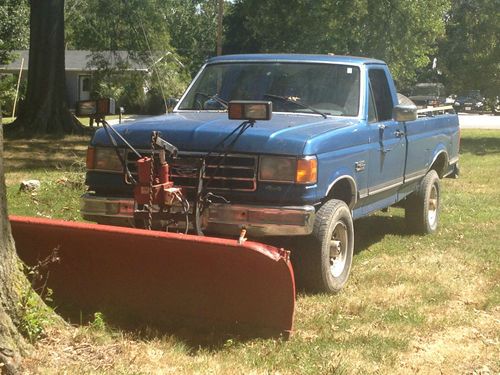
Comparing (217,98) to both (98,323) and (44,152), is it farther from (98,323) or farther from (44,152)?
(44,152)

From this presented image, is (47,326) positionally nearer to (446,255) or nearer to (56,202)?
(446,255)

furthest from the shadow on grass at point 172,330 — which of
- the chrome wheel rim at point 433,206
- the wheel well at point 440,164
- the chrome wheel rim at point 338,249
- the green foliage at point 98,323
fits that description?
the wheel well at point 440,164

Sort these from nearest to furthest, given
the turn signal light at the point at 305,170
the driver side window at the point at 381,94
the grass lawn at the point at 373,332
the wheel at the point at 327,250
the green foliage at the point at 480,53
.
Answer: the grass lawn at the point at 373,332
the turn signal light at the point at 305,170
the wheel at the point at 327,250
the driver side window at the point at 381,94
the green foliage at the point at 480,53

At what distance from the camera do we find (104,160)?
243 inches

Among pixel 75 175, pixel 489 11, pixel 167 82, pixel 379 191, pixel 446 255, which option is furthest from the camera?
pixel 167 82

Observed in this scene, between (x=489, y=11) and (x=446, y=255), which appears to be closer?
(x=446, y=255)

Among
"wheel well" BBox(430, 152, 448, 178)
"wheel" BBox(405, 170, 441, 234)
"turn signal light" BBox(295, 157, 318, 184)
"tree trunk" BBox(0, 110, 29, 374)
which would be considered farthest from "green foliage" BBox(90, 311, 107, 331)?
"wheel well" BBox(430, 152, 448, 178)

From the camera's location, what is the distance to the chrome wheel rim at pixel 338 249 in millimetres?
6348

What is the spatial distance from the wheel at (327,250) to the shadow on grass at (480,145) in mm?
16587

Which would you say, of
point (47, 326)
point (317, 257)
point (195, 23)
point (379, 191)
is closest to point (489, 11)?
point (379, 191)

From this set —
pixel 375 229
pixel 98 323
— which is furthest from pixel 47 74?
pixel 98 323

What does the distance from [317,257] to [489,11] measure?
72.2 ft

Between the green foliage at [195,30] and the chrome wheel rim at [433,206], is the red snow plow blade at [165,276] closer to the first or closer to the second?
the chrome wheel rim at [433,206]

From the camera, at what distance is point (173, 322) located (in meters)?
5.21
